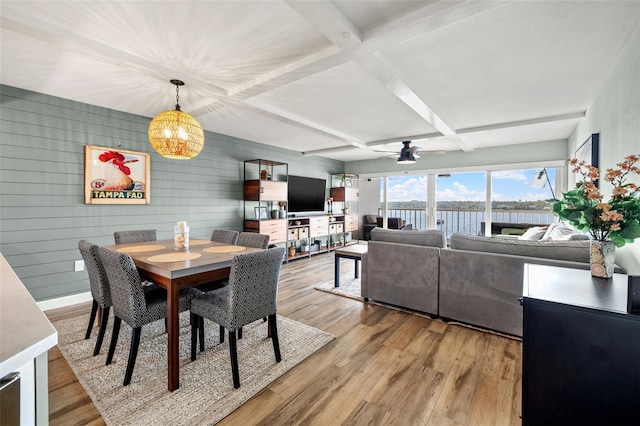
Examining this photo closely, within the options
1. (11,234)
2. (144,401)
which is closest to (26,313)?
(144,401)

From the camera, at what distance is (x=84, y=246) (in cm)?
226

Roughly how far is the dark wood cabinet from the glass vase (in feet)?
0.93

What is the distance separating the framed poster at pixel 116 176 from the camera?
349 centimetres

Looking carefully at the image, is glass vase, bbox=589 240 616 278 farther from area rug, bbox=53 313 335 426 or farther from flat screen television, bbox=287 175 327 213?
flat screen television, bbox=287 175 327 213

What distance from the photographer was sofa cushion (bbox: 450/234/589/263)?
235 cm

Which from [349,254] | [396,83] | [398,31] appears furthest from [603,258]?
[349,254]

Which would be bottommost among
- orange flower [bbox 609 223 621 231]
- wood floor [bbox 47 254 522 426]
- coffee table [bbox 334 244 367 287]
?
wood floor [bbox 47 254 522 426]

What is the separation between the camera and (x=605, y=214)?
4.93 ft

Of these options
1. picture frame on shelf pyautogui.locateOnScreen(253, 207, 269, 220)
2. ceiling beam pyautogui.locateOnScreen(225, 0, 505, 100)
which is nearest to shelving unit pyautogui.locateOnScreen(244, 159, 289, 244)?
picture frame on shelf pyautogui.locateOnScreen(253, 207, 269, 220)

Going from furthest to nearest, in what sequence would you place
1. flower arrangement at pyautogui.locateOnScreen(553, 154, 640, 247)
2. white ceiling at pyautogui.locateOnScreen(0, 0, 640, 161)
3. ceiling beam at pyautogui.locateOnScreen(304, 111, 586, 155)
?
ceiling beam at pyautogui.locateOnScreen(304, 111, 586, 155), white ceiling at pyautogui.locateOnScreen(0, 0, 640, 161), flower arrangement at pyautogui.locateOnScreen(553, 154, 640, 247)

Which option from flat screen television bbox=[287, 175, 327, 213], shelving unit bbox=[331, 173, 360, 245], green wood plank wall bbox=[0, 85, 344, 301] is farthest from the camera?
shelving unit bbox=[331, 173, 360, 245]

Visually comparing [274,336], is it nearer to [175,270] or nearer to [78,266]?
[175,270]

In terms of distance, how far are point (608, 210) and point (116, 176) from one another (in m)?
4.75

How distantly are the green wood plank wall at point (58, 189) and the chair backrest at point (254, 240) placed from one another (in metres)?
1.88
